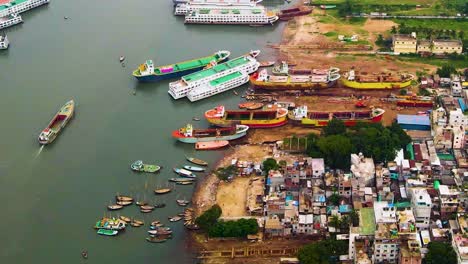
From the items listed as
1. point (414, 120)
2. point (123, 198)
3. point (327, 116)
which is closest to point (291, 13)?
point (327, 116)

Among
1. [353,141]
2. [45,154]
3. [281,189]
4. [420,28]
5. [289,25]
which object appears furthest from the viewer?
[289,25]

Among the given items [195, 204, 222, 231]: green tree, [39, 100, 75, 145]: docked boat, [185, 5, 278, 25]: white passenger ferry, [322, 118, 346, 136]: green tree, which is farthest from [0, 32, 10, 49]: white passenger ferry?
[195, 204, 222, 231]: green tree

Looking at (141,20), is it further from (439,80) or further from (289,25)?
(439,80)

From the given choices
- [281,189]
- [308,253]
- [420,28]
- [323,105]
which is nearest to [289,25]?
[420,28]

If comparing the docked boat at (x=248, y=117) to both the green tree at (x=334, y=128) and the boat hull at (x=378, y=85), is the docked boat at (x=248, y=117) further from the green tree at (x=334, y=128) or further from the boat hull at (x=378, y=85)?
the boat hull at (x=378, y=85)

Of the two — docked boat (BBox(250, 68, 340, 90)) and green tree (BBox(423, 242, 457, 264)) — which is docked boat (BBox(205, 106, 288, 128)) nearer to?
docked boat (BBox(250, 68, 340, 90))
